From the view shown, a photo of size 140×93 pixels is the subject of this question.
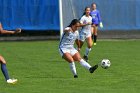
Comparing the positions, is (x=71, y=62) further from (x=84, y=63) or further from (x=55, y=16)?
(x=55, y=16)

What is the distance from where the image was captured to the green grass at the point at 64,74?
541 inches

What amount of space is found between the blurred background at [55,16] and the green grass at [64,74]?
760 cm

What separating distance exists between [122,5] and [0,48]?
992cm

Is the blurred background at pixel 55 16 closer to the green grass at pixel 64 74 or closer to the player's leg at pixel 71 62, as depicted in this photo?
the green grass at pixel 64 74

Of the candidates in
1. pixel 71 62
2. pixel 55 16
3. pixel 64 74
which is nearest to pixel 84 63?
pixel 71 62

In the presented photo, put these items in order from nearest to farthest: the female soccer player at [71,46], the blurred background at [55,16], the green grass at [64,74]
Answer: the green grass at [64,74] < the female soccer player at [71,46] < the blurred background at [55,16]

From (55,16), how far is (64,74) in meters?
17.7

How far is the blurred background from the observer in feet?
112

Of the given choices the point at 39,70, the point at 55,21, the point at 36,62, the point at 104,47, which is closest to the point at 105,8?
the point at 55,21

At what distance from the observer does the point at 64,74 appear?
55.9 feet

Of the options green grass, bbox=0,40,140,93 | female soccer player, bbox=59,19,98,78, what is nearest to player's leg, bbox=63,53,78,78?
female soccer player, bbox=59,19,98,78

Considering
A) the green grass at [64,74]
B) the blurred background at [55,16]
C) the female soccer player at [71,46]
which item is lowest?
the blurred background at [55,16]

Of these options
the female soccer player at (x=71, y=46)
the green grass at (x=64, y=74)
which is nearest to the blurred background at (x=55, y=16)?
the green grass at (x=64, y=74)

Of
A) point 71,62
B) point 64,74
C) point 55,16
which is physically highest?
point 71,62
